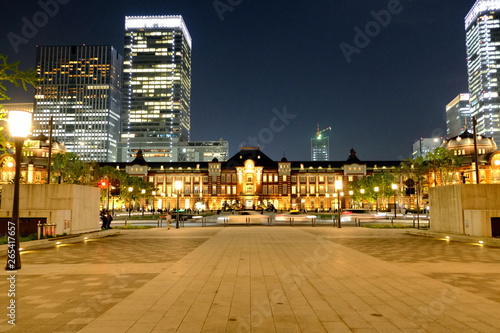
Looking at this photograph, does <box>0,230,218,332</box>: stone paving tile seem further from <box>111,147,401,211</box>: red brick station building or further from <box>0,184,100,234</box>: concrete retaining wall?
<box>111,147,401,211</box>: red brick station building

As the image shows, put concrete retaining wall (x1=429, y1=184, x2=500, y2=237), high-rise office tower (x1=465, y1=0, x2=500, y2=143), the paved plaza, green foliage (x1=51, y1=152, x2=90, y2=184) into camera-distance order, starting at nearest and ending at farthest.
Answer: the paved plaza
concrete retaining wall (x1=429, y1=184, x2=500, y2=237)
green foliage (x1=51, y1=152, x2=90, y2=184)
high-rise office tower (x1=465, y1=0, x2=500, y2=143)

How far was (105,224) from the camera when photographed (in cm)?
2952

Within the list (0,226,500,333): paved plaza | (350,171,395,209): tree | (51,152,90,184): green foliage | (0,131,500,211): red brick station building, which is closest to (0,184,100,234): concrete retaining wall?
(0,226,500,333): paved plaza

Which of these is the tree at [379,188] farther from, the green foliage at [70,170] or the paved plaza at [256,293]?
the paved plaza at [256,293]

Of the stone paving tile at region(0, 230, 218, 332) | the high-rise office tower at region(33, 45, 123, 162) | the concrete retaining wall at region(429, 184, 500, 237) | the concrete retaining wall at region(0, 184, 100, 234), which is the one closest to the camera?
the stone paving tile at region(0, 230, 218, 332)

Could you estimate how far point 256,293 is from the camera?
8742mm

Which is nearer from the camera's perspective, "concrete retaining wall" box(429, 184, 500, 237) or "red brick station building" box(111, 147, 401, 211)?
"concrete retaining wall" box(429, 184, 500, 237)

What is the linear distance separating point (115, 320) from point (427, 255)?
13.5 metres

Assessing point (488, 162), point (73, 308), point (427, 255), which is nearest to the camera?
point (73, 308)

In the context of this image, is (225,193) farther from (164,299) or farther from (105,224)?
(164,299)

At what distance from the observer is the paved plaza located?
6469 mm

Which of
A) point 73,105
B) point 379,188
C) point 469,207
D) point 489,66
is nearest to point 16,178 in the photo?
point 469,207

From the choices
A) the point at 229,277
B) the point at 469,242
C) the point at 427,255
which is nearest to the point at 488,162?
the point at 469,242

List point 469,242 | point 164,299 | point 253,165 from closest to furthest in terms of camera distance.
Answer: point 164,299, point 469,242, point 253,165
